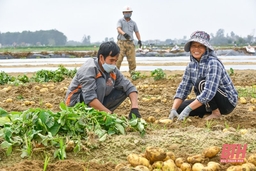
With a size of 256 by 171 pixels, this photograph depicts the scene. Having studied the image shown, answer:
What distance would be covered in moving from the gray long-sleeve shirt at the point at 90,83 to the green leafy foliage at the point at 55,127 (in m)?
0.87

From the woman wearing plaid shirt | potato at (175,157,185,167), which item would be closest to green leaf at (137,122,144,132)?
potato at (175,157,185,167)

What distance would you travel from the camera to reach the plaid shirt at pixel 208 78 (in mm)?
4551

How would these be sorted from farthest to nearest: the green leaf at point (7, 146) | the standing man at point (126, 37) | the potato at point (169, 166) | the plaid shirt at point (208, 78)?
the standing man at point (126, 37), the plaid shirt at point (208, 78), the green leaf at point (7, 146), the potato at point (169, 166)

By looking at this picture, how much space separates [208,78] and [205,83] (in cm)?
6

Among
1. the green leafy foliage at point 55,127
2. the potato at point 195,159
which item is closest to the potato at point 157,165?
the potato at point 195,159

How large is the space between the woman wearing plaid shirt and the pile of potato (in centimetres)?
160

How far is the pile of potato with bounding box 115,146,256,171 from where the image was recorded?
276cm

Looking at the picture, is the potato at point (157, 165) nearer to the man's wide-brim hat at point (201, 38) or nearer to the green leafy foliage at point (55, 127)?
A: the green leafy foliage at point (55, 127)

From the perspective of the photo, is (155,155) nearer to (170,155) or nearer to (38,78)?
(170,155)

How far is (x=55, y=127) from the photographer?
330cm

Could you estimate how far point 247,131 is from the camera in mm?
3889

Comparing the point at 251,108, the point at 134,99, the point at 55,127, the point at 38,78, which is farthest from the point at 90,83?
the point at 38,78

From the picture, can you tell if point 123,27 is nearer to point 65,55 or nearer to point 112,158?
point 112,158

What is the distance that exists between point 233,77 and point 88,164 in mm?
7763
